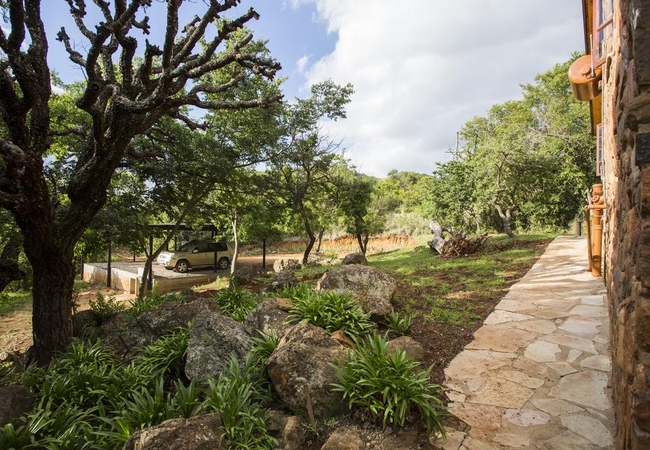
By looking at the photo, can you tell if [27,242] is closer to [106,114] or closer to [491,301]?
[106,114]

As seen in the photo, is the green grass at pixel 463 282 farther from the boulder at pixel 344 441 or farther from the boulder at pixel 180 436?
the boulder at pixel 180 436

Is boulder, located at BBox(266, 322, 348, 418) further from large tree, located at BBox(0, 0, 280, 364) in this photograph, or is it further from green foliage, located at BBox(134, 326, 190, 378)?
large tree, located at BBox(0, 0, 280, 364)

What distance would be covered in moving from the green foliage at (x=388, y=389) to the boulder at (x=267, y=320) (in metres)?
1.01

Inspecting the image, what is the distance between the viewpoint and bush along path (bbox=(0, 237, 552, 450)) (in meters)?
2.18

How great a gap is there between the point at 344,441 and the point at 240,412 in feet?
2.37

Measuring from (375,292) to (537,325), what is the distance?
1.93 metres

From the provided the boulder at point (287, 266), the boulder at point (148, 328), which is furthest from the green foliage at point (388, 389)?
the boulder at point (287, 266)

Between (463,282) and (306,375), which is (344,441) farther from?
(463,282)

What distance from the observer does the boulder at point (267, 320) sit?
3.41m

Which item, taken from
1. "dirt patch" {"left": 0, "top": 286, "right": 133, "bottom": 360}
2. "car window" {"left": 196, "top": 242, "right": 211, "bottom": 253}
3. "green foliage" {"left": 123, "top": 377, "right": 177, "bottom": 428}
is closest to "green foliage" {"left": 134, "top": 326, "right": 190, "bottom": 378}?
"green foliage" {"left": 123, "top": 377, "right": 177, "bottom": 428}

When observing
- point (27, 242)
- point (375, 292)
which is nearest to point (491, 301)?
point (375, 292)

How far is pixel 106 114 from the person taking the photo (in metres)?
3.96

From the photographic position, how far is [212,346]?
2977 mm

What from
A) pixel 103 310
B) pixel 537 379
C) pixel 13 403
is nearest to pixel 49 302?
pixel 103 310
